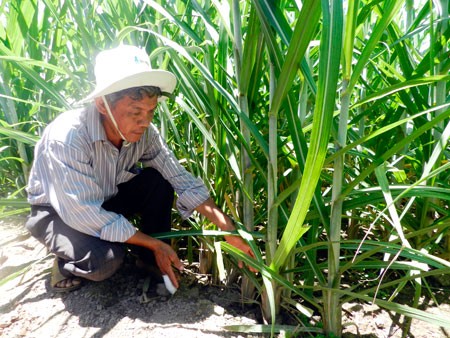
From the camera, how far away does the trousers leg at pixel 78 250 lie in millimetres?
1023

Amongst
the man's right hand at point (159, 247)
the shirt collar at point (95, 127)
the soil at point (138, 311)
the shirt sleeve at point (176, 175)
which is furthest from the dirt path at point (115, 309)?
the shirt collar at point (95, 127)

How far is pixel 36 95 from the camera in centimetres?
147

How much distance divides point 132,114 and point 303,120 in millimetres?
406

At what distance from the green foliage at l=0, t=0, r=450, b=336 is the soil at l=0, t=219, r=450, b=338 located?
0.10 meters

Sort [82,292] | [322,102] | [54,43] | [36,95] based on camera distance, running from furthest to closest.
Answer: [36,95]
[54,43]
[82,292]
[322,102]

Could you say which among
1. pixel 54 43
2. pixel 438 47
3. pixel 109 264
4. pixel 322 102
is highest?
pixel 54 43

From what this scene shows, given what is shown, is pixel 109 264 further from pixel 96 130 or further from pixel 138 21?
pixel 138 21

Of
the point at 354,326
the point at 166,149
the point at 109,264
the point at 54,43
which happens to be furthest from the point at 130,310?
the point at 54,43

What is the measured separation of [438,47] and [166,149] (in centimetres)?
74

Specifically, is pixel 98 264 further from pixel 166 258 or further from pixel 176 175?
pixel 176 175

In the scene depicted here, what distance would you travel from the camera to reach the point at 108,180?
3.61ft

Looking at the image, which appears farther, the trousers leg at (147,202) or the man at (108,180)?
the trousers leg at (147,202)

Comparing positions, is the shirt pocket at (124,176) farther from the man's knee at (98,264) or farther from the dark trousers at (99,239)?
the man's knee at (98,264)

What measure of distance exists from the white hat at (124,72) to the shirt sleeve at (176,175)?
0.22 metres
